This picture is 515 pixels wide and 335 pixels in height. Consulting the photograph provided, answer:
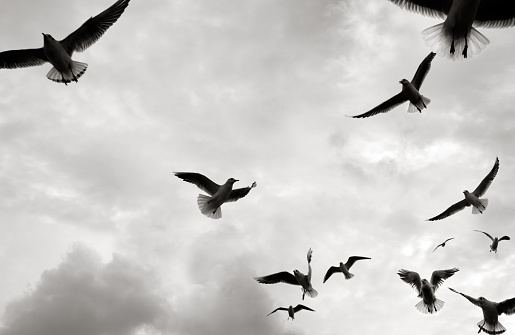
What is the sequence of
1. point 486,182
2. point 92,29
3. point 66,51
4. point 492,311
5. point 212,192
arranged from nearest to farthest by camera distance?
point 92,29 → point 66,51 → point 212,192 → point 492,311 → point 486,182

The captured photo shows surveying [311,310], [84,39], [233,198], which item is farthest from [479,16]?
[311,310]

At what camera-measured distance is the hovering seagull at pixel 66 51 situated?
15758 mm

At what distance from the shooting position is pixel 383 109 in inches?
725

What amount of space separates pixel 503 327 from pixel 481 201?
4903 millimetres

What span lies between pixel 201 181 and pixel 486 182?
1188cm

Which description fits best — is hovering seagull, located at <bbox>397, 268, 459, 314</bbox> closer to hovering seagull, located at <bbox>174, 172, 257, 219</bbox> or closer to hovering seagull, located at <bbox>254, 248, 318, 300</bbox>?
hovering seagull, located at <bbox>254, 248, 318, 300</bbox>

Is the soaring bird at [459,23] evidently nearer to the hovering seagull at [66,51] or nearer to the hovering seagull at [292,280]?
the hovering seagull at [66,51]

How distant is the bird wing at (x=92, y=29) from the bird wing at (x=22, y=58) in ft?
3.59

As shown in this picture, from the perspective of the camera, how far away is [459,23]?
35.6ft

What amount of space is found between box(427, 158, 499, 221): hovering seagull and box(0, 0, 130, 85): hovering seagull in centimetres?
1476

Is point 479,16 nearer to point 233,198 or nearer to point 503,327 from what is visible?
point 233,198

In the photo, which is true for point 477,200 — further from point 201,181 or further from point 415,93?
point 201,181

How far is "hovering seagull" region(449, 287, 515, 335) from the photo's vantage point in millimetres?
18344

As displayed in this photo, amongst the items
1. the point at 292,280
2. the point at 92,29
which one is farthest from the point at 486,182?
the point at 92,29
